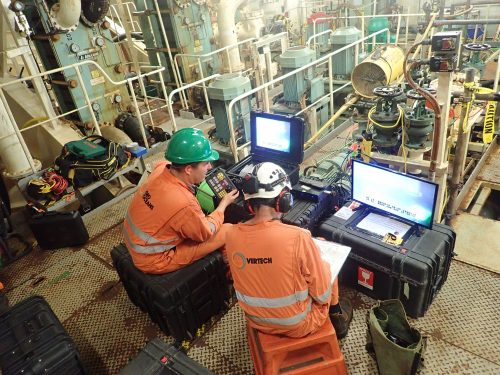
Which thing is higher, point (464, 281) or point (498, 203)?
point (464, 281)

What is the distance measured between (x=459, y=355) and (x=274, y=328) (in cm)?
134

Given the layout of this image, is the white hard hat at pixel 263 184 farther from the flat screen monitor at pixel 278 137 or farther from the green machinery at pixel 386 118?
the green machinery at pixel 386 118

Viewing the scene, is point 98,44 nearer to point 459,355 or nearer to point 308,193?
point 308,193

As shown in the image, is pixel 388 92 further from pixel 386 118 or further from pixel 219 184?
pixel 219 184

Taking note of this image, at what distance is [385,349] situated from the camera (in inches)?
85.5

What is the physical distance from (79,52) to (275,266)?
5214 mm

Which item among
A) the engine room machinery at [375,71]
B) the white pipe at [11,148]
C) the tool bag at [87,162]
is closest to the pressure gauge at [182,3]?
the engine room machinery at [375,71]

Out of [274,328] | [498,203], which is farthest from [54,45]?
[498,203]

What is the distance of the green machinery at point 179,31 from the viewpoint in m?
7.29

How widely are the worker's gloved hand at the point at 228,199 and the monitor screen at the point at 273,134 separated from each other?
0.66 metres

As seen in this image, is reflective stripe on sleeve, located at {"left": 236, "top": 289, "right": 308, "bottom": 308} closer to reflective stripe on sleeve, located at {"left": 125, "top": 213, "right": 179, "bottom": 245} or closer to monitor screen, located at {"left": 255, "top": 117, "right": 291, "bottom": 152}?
reflective stripe on sleeve, located at {"left": 125, "top": 213, "right": 179, "bottom": 245}

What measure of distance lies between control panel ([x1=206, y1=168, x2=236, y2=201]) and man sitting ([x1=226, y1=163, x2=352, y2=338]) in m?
1.09

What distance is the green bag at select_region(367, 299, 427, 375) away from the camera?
2092 mm

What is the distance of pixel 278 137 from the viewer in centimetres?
339
